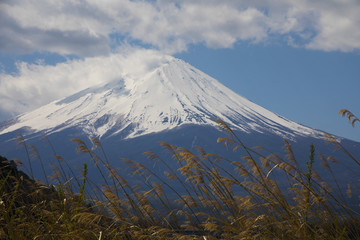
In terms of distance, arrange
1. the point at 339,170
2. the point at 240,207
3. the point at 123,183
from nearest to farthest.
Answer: the point at 240,207, the point at 123,183, the point at 339,170

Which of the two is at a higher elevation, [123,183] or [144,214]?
[123,183]

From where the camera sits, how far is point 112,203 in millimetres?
3301

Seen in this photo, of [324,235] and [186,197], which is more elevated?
[186,197]

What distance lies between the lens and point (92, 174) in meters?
198

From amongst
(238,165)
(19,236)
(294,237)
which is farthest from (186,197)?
(19,236)

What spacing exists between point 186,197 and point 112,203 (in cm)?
88

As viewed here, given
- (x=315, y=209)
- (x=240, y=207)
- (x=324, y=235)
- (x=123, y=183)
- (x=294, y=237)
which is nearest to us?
(x=294, y=237)

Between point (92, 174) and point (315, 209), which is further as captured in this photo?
point (92, 174)

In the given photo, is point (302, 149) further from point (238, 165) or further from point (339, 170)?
point (238, 165)

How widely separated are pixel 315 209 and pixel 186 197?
4.29 ft

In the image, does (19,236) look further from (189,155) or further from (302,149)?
(302,149)

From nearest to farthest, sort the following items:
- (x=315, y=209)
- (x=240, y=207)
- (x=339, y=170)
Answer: (x=240, y=207) → (x=315, y=209) → (x=339, y=170)

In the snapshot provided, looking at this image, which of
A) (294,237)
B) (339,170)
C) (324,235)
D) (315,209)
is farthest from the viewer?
(339,170)

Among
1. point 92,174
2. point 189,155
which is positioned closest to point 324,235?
point 189,155
